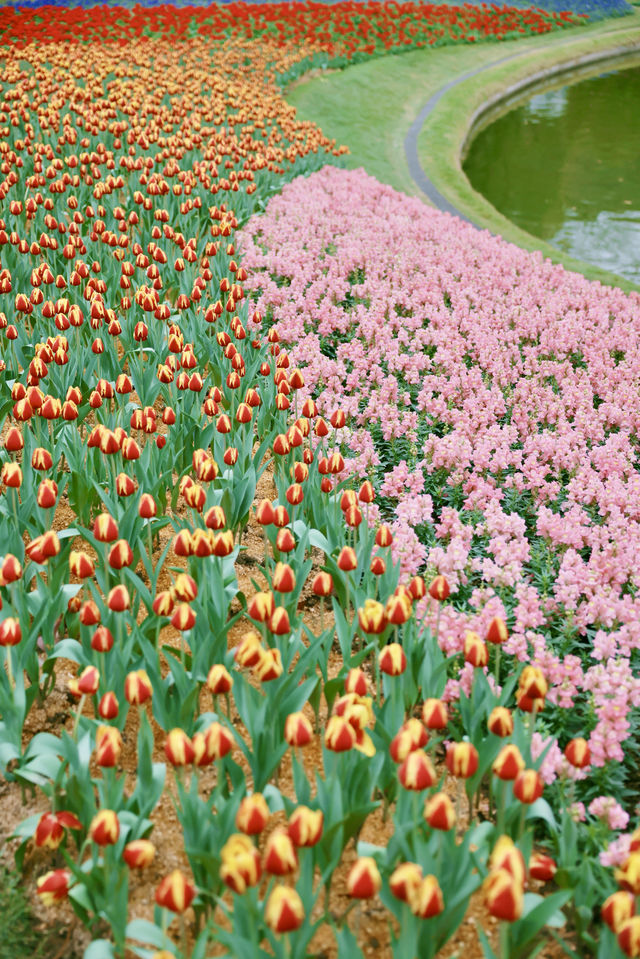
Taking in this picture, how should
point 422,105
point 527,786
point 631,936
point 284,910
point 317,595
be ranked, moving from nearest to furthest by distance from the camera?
point 284,910 < point 631,936 < point 527,786 < point 317,595 < point 422,105

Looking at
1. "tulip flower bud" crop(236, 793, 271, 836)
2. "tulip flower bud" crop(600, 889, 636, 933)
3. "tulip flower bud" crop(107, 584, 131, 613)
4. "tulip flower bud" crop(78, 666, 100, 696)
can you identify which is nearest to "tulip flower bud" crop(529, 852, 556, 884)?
"tulip flower bud" crop(600, 889, 636, 933)

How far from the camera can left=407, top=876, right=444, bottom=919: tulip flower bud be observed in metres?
2.10

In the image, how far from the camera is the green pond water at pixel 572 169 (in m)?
14.3

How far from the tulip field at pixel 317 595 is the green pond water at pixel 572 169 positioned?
523cm

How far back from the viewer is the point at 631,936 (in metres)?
2.08

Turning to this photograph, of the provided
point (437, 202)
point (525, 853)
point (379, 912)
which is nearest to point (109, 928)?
point (379, 912)

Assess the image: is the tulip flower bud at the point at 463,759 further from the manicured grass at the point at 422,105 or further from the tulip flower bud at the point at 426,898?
the manicured grass at the point at 422,105

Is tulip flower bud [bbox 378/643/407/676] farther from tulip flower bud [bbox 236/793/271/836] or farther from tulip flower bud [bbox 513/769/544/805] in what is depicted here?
tulip flower bud [bbox 236/793/271/836]

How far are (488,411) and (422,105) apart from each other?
17.6 metres

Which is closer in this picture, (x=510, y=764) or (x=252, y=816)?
(x=252, y=816)

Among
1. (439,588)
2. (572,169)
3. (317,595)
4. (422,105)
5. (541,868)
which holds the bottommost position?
(317,595)

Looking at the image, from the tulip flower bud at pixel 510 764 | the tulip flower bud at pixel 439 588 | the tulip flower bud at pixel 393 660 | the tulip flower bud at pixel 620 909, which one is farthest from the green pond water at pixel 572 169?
the tulip flower bud at pixel 620 909

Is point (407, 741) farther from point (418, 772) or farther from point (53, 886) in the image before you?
point (53, 886)

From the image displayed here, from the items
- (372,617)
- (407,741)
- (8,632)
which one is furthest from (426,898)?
(8,632)
